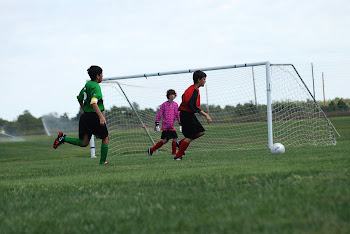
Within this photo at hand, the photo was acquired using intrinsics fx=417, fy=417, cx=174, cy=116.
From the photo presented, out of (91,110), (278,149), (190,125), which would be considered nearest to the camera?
(91,110)

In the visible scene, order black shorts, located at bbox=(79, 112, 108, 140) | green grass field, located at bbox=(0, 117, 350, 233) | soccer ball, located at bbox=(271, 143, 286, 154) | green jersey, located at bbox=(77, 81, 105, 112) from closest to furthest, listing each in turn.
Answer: green grass field, located at bbox=(0, 117, 350, 233) → green jersey, located at bbox=(77, 81, 105, 112) → black shorts, located at bbox=(79, 112, 108, 140) → soccer ball, located at bbox=(271, 143, 286, 154)

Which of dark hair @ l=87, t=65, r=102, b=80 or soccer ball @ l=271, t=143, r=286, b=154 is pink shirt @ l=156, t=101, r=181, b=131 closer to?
soccer ball @ l=271, t=143, r=286, b=154

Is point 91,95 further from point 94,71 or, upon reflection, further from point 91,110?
point 94,71

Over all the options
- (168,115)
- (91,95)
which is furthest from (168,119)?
(91,95)

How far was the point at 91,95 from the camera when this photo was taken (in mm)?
7520

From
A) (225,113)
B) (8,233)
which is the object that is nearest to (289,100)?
(225,113)

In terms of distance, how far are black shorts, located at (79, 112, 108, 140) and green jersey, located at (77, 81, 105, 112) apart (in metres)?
0.12

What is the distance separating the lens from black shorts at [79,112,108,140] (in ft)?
25.2

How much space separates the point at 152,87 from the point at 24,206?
32.9ft

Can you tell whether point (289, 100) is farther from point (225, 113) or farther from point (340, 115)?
point (340, 115)

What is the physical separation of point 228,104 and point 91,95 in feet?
22.2

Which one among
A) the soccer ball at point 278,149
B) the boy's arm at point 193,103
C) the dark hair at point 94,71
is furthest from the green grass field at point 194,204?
the soccer ball at point 278,149

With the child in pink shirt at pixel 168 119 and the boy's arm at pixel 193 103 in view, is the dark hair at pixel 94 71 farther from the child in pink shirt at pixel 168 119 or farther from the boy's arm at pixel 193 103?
the child in pink shirt at pixel 168 119

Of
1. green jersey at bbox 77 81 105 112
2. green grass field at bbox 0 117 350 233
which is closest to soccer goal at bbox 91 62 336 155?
green jersey at bbox 77 81 105 112
